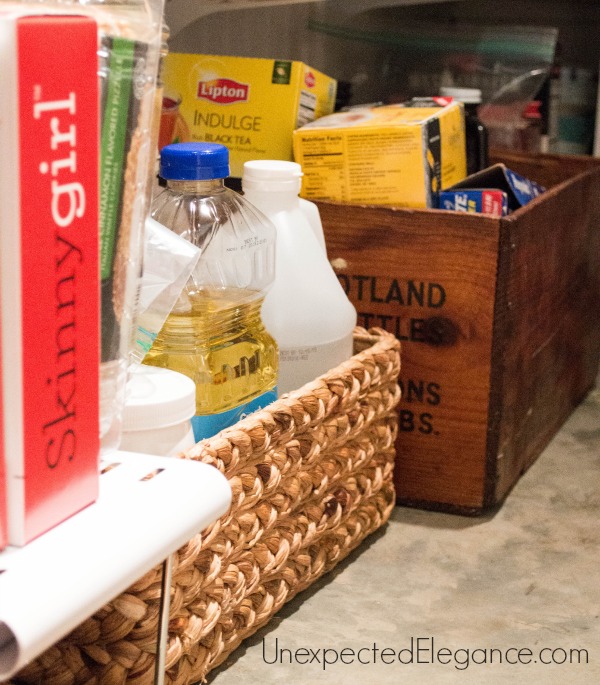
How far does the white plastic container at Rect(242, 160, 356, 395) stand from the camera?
3.22ft

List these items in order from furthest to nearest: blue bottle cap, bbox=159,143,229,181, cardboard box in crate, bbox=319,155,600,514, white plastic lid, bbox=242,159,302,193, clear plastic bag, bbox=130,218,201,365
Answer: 1. cardboard box in crate, bbox=319,155,600,514
2. white plastic lid, bbox=242,159,302,193
3. blue bottle cap, bbox=159,143,229,181
4. clear plastic bag, bbox=130,218,201,365

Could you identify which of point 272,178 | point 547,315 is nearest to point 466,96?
point 547,315

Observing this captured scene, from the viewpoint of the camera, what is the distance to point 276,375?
95cm

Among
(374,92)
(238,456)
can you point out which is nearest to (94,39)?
(238,456)

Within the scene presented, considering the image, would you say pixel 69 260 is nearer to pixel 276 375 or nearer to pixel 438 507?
pixel 276 375

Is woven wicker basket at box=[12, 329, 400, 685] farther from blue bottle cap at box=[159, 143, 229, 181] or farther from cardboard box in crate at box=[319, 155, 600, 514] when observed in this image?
blue bottle cap at box=[159, 143, 229, 181]

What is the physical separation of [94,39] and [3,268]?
112 millimetres

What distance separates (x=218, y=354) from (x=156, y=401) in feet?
0.51

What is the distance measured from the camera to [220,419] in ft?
2.80

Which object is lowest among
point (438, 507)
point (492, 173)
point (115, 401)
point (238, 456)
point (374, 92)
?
point (438, 507)

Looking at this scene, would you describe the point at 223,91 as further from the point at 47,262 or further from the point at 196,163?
the point at 47,262

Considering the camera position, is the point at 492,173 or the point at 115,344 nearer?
the point at 115,344

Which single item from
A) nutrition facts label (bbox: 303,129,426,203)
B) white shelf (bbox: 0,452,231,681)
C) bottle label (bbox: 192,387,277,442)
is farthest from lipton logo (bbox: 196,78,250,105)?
white shelf (bbox: 0,452,231,681)

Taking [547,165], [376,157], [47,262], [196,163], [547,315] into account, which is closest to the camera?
[47,262]
